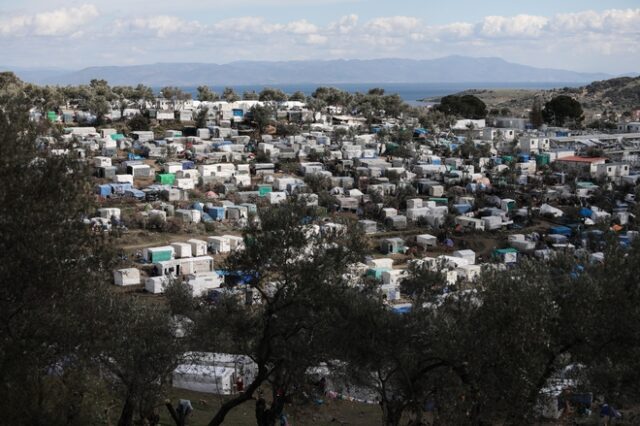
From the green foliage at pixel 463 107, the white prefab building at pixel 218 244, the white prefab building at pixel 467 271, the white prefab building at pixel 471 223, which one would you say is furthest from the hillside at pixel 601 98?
the white prefab building at pixel 218 244

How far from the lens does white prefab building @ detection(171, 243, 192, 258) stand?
2759 centimetres

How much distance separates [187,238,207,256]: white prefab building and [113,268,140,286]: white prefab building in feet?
10.6

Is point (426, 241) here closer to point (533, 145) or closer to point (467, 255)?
point (467, 255)

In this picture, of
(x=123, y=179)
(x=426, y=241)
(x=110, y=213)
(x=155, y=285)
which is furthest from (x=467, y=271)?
(x=123, y=179)

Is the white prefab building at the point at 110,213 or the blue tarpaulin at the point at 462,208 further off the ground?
the white prefab building at the point at 110,213

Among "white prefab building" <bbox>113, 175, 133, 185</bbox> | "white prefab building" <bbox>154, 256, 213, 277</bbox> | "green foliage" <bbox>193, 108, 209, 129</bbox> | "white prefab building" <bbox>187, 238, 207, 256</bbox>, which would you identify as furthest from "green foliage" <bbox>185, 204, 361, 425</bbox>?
"green foliage" <bbox>193, 108, 209, 129</bbox>

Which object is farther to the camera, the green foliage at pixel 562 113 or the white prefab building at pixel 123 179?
the green foliage at pixel 562 113

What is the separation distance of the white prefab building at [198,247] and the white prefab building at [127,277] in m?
3.22

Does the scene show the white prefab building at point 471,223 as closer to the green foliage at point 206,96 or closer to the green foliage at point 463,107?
the green foliage at point 206,96

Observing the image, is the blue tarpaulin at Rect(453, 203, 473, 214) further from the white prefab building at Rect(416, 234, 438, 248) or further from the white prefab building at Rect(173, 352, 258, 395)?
the white prefab building at Rect(173, 352, 258, 395)

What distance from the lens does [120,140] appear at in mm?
A: 45906

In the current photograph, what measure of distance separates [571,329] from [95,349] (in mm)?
6305

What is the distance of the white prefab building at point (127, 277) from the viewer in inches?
978

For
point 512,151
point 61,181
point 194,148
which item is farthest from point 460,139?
point 61,181
